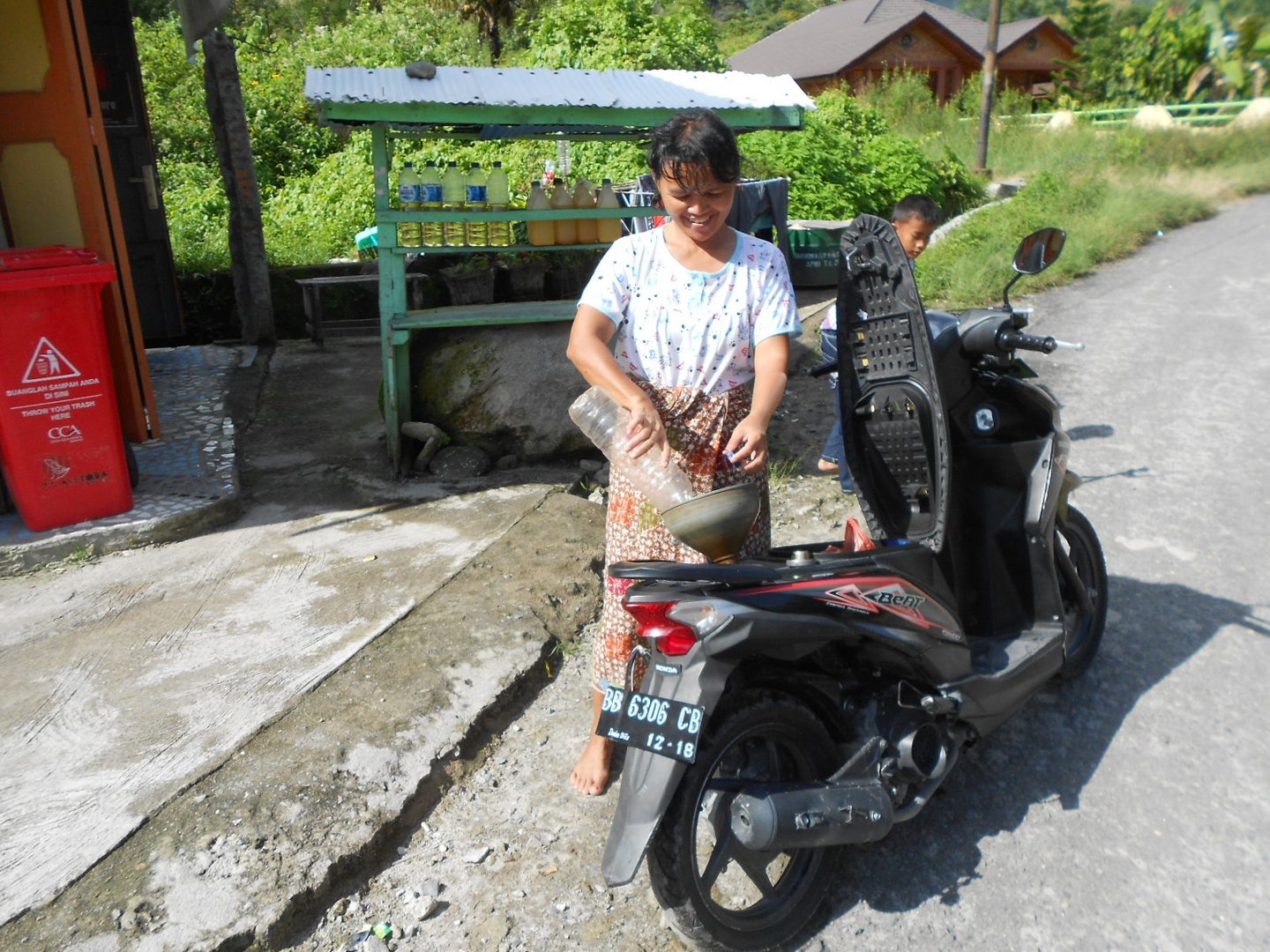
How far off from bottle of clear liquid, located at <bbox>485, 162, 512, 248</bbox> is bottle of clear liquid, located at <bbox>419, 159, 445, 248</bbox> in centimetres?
29

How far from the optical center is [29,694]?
131 inches

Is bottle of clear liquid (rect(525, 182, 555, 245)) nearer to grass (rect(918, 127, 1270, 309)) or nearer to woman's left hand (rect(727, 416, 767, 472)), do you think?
woman's left hand (rect(727, 416, 767, 472))

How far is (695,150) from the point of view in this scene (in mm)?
2365

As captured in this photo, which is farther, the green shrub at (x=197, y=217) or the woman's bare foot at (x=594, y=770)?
the green shrub at (x=197, y=217)

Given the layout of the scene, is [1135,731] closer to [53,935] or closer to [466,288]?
[53,935]

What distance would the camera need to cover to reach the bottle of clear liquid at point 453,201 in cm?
553

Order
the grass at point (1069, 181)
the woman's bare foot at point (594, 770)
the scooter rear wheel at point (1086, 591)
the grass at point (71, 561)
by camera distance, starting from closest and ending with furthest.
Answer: the woman's bare foot at point (594, 770)
the scooter rear wheel at point (1086, 591)
the grass at point (71, 561)
the grass at point (1069, 181)

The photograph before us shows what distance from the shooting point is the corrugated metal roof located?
4.88 m

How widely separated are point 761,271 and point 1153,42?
37308 millimetres

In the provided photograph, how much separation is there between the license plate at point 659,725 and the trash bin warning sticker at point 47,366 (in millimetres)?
3323

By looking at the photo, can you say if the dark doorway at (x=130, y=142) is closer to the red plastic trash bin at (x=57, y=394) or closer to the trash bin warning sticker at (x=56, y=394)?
the red plastic trash bin at (x=57, y=394)

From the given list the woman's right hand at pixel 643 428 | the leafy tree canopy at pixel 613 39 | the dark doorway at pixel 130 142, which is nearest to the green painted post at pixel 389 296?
the woman's right hand at pixel 643 428

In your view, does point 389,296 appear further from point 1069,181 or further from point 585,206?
point 1069,181

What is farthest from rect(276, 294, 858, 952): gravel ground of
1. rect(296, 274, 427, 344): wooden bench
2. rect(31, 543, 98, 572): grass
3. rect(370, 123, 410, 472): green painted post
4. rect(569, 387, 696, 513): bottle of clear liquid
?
rect(296, 274, 427, 344): wooden bench
